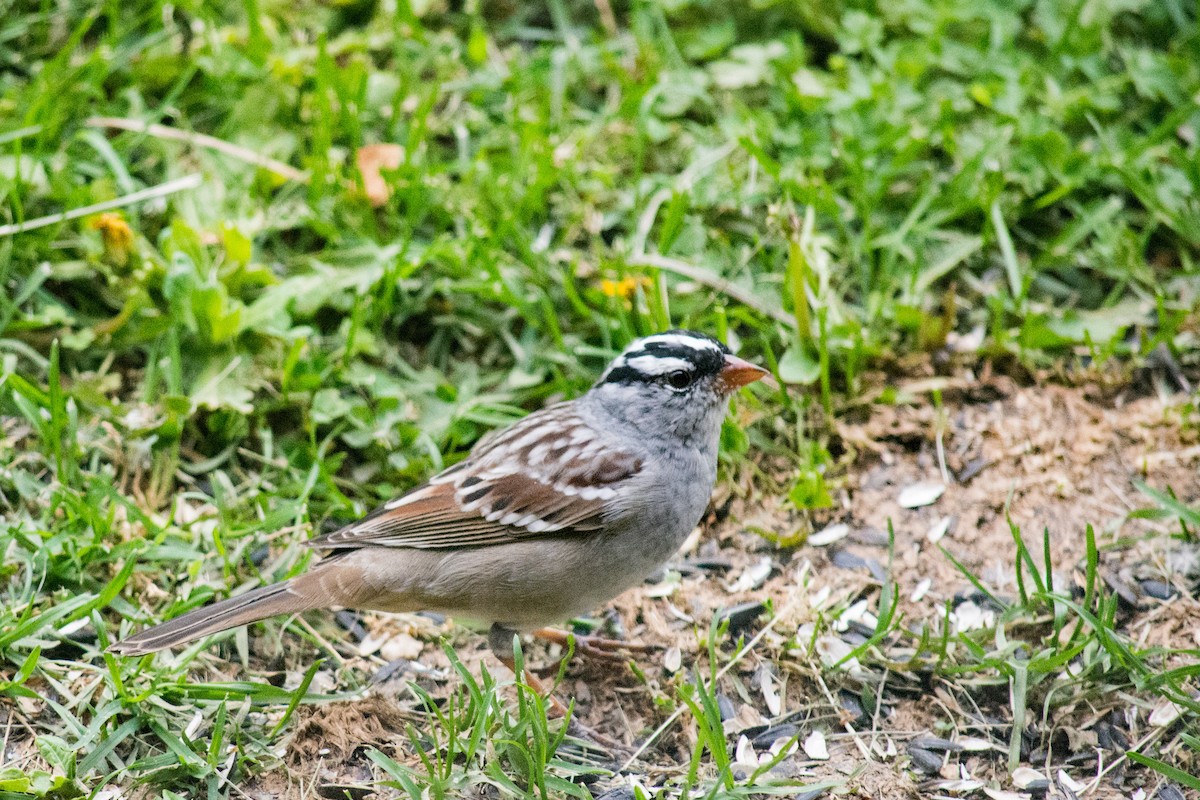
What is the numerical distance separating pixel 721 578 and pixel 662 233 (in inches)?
52.2

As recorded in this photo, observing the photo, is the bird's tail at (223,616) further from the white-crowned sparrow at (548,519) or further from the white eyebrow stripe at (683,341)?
the white eyebrow stripe at (683,341)

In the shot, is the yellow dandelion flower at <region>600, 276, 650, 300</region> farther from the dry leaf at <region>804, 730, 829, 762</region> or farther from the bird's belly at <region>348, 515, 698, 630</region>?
the dry leaf at <region>804, 730, 829, 762</region>

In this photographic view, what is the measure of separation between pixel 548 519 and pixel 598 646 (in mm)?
467

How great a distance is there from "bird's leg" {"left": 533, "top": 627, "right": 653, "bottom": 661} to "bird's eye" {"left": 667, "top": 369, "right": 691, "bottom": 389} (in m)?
0.77

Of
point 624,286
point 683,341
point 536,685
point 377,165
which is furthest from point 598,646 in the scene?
point 377,165

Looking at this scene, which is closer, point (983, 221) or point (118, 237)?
point (118, 237)

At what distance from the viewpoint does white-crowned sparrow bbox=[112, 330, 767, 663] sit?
3.34 m

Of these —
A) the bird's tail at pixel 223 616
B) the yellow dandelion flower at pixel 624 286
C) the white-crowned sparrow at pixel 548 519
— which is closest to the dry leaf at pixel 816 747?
the white-crowned sparrow at pixel 548 519

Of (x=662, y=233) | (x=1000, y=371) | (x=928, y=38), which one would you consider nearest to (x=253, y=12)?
(x=662, y=233)

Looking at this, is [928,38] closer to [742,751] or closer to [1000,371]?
[1000,371]

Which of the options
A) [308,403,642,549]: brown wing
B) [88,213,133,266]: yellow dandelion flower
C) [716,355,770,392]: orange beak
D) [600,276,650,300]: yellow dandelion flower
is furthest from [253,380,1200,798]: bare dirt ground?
[88,213,133,266]: yellow dandelion flower

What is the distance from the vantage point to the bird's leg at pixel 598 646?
3.55m

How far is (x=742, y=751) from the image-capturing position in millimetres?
3289

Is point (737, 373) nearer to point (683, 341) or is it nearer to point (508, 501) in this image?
point (683, 341)
